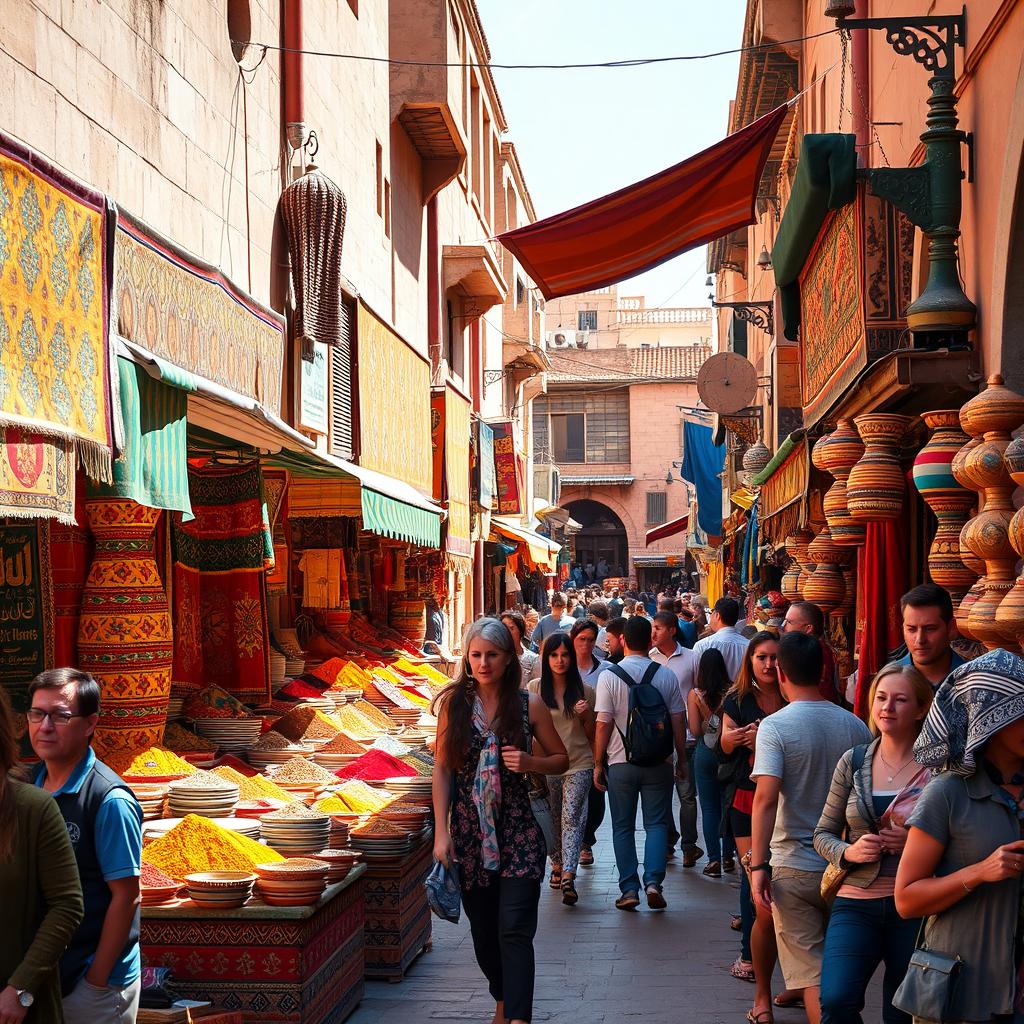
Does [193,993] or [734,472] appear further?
[734,472]

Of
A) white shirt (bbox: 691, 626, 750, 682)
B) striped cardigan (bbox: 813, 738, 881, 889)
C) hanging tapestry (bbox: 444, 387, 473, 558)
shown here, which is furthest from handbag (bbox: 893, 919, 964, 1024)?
hanging tapestry (bbox: 444, 387, 473, 558)

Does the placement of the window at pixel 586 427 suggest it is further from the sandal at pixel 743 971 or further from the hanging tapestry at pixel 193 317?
the sandal at pixel 743 971

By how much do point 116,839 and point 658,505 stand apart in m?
49.2

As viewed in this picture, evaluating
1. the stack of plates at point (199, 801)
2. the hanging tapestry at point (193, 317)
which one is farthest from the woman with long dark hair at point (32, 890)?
the stack of plates at point (199, 801)

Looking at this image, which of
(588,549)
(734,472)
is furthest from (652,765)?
(588,549)

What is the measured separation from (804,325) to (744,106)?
36.6 ft

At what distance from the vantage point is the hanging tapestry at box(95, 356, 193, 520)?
19.0 feet

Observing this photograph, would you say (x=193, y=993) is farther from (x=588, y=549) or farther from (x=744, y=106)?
(x=588, y=549)

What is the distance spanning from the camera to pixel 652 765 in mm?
8359

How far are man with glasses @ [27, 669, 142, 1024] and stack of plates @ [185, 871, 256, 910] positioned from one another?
1488mm

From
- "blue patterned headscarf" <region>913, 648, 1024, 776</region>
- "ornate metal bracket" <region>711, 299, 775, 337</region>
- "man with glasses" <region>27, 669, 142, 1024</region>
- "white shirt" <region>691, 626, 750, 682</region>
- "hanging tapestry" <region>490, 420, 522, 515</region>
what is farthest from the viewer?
"hanging tapestry" <region>490, 420, 522, 515</region>

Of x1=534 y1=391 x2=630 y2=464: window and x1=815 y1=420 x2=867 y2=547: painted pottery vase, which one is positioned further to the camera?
x1=534 y1=391 x2=630 y2=464: window

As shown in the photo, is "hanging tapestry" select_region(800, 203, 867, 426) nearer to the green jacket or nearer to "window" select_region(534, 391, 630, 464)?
the green jacket

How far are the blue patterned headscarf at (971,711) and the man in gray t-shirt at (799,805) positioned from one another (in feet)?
5.08
